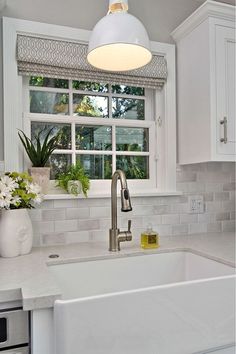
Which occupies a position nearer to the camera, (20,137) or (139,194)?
(20,137)

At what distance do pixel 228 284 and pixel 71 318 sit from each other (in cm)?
53

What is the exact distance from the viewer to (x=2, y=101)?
152 cm

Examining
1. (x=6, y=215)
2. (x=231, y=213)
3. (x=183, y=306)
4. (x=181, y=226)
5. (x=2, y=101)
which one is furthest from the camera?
(x=231, y=213)

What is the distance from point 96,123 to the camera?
176cm

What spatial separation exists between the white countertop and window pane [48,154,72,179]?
423 mm

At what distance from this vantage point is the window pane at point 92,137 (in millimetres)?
1747

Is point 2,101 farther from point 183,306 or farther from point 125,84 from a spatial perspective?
point 183,306

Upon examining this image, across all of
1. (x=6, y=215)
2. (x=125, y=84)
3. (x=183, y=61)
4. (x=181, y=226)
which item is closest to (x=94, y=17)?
(x=125, y=84)

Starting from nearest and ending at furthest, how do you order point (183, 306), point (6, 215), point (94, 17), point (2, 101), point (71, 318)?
point (71, 318) → point (183, 306) → point (6, 215) → point (2, 101) → point (94, 17)

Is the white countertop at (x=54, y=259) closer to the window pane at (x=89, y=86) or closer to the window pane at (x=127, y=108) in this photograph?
the window pane at (x=127, y=108)

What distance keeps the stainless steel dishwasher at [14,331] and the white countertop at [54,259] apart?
0.05 metres

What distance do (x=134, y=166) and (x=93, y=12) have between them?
3.06ft

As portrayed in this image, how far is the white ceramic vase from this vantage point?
1.29 meters

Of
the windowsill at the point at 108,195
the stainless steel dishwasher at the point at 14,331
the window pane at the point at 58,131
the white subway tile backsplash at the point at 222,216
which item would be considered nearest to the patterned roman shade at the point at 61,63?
the window pane at the point at 58,131
